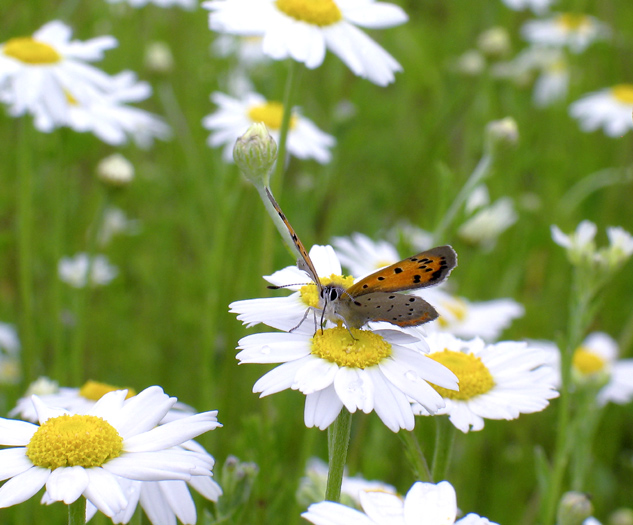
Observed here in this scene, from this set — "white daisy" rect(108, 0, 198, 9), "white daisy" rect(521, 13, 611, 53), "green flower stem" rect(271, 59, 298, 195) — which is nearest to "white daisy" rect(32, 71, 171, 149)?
"green flower stem" rect(271, 59, 298, 195)

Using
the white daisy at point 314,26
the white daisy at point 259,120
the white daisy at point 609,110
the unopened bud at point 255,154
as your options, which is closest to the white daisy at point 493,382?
the unopened bud at point 255,154

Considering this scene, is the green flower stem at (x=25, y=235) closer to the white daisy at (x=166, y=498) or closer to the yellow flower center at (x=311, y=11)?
the yellow flower center at (x=311, y=11)

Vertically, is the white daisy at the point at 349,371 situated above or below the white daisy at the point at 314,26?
below

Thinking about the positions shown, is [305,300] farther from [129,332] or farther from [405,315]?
[129,332]

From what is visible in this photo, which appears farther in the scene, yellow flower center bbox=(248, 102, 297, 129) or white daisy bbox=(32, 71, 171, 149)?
yellow flower center bbox=(248, 102, 297, 129)

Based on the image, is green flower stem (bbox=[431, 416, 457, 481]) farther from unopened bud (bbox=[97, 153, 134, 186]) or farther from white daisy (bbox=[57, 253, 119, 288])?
white daisy (bbox=[57, 253, 119, 288])

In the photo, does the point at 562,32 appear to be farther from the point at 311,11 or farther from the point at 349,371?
the point at 349,371

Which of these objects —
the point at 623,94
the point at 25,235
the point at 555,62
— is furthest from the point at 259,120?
the point at 555,62
